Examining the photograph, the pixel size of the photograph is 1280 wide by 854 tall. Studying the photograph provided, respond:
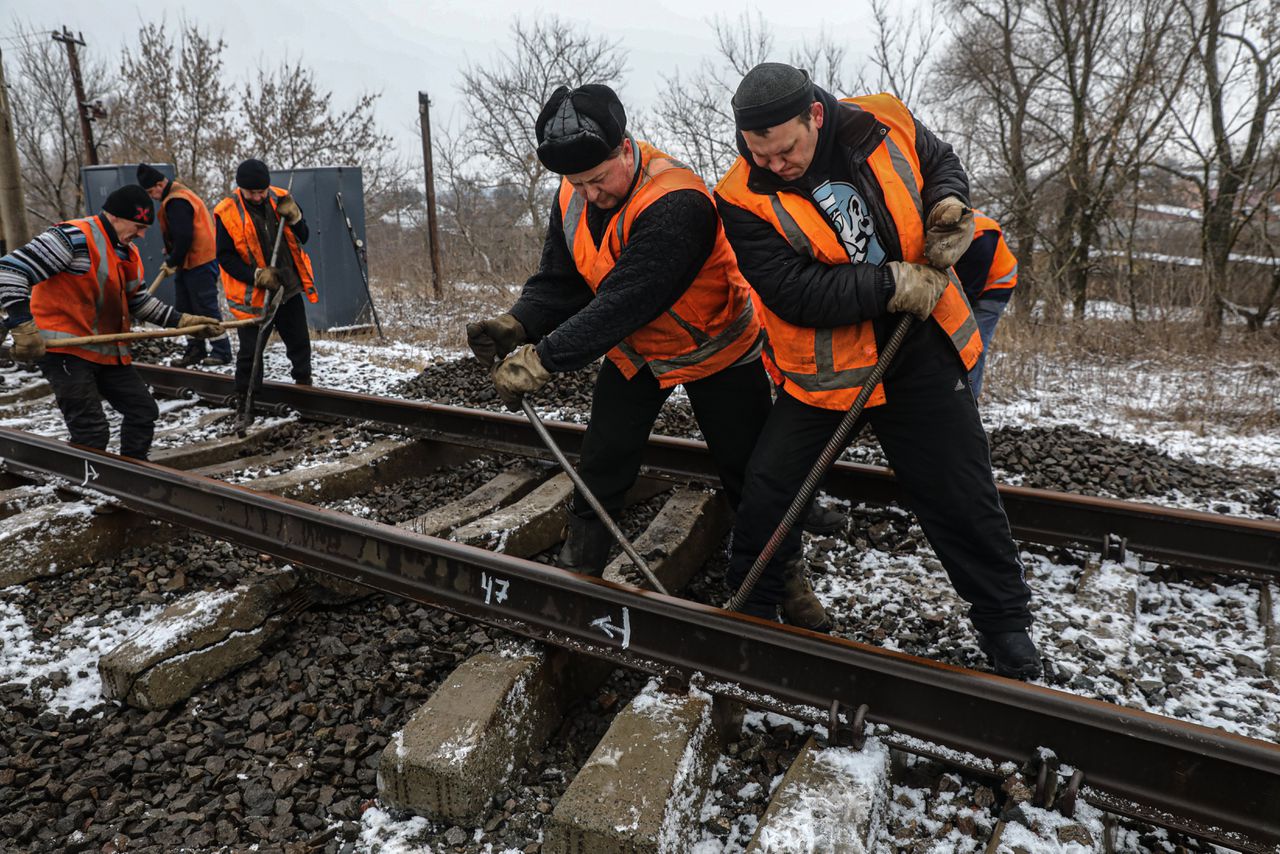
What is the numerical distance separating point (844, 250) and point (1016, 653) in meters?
1.45

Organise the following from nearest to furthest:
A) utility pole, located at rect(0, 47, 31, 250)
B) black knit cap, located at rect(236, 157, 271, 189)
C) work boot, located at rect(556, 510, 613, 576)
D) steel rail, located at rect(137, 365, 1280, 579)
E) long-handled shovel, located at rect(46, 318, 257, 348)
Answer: work boot, located at rect(556, 510, 613, 576) < steel rail, located at rect(137, 365, 1280, 579) < long-handled shovel, located at rect(46, 318, 257, 348) < black knit cap, located at rect(236, 157, 271, 189) < utility pole, located at rect(0, 47, 31, 250)

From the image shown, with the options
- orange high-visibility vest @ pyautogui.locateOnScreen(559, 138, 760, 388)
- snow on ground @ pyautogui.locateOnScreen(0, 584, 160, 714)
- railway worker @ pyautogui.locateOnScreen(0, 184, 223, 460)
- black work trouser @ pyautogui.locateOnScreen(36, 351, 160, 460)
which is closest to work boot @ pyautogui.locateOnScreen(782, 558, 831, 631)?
orange high-visibility vest @ pyautogui.locateOnScreen(559, 138, 760, 388)

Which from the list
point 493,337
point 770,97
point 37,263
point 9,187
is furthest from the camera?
point 9,187

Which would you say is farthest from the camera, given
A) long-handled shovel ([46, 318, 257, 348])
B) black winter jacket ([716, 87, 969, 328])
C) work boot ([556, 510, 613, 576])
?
long-handled shovel ([46, 318, 257, 348])

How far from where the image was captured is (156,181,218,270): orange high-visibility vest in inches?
322

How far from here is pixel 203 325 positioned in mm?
5223

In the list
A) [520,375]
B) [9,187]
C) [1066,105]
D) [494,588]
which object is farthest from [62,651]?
[1066,105]

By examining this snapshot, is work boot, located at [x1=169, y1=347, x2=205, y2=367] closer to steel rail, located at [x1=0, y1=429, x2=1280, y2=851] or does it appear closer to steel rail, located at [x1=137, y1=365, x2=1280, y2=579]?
steel rail, located at [x1=137, y1=365, x2=1280, y2=579]

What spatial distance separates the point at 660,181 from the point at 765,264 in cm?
52

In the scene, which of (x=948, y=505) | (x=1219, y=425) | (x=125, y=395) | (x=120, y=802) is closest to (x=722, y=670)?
(x=948, y=505)

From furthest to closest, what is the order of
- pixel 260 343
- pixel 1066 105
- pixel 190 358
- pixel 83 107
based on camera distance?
pixel 1066 105, pixel 83 107, pixel 190 358, pixel 260 343

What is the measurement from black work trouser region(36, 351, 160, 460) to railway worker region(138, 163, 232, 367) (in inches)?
128

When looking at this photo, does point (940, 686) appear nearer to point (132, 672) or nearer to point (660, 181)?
point (660, 181)

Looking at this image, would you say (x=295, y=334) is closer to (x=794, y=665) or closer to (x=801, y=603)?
(x=801, y=603)
